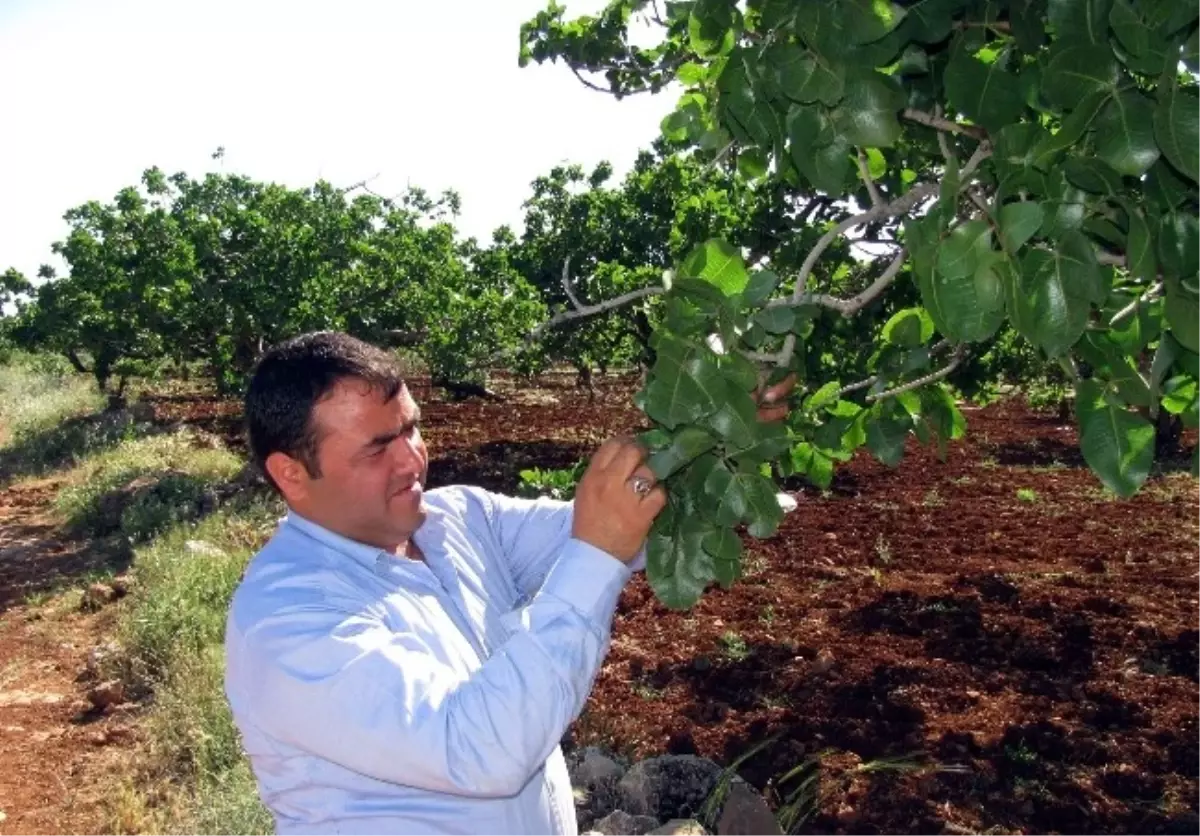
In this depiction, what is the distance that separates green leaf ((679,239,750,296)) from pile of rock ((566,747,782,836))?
290 cm

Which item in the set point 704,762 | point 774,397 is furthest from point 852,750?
point 774,397

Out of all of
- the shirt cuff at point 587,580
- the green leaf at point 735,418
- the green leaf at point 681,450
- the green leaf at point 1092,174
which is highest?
the green leaf at point 1092,174

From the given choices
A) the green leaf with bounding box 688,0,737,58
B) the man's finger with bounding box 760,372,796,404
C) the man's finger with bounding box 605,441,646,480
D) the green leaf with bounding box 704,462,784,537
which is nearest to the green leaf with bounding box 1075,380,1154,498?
the green leaf with bounding box 704,462,784,537

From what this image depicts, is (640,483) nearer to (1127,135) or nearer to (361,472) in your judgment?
(361,472)

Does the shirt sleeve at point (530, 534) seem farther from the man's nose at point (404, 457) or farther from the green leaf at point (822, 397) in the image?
the green leaf at point (822, 397)

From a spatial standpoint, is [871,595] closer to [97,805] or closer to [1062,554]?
[1062,554]

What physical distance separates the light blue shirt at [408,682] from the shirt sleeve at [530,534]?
222 millimetres

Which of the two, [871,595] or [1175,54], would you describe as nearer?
[1175,54]

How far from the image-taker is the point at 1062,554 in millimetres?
8930

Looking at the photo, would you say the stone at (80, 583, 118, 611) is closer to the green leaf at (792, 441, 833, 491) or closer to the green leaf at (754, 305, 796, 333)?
the green leaf at (792, 441, 833, 491)

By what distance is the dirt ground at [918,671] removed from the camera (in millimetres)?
5023

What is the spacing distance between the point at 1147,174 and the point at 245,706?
5.18 ft

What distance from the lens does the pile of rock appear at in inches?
166

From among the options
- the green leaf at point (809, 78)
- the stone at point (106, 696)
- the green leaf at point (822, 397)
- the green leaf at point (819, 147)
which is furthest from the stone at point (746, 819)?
the stone at point (106, 696)
